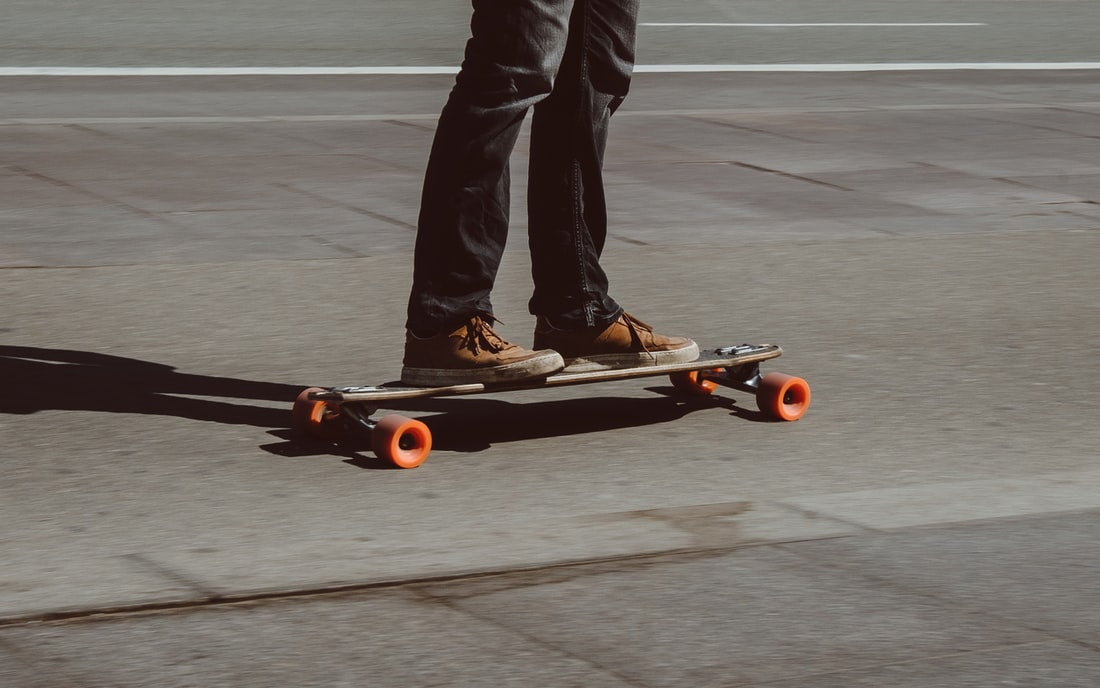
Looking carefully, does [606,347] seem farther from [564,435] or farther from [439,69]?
[439,69]

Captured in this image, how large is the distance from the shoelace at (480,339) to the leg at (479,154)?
3cm

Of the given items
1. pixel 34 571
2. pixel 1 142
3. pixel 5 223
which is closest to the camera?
pixel 34 571

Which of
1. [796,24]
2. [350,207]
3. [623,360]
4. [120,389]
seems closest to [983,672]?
[623,360]

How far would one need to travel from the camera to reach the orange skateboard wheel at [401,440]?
4.34 metres

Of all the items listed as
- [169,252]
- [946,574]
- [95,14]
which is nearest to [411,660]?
[946,574]

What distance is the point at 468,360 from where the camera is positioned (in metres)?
4.50

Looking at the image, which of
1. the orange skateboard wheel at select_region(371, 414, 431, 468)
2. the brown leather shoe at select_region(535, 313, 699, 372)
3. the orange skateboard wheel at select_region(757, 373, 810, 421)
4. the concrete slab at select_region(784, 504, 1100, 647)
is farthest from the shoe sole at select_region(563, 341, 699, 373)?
the concrete slab at select_region(784, 504, 1100, 647)

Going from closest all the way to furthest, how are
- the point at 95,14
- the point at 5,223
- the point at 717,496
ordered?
the point at 717,496, the point at 5,223, the point at 95,14

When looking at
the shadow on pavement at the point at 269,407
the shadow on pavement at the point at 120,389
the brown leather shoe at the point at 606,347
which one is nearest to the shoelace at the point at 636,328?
the brown leather shoe at the point at 606,347

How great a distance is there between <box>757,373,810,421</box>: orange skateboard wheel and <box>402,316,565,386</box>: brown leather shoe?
677mm

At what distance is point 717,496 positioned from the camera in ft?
13.9

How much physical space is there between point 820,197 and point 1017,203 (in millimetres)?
912

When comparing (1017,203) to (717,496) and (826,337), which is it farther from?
(717,496)

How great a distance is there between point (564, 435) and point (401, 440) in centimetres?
52
